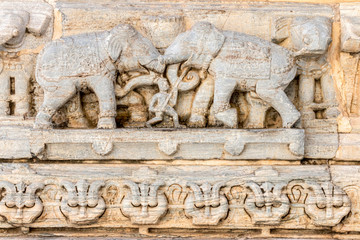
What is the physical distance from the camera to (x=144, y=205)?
408cm

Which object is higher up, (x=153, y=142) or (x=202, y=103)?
(x=202, y=103)

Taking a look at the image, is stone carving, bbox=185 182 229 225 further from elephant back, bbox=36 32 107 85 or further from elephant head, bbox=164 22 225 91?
elephant back, bbox=36 32 107 85

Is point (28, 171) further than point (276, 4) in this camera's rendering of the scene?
No

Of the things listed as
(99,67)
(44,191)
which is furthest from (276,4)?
(44,191)

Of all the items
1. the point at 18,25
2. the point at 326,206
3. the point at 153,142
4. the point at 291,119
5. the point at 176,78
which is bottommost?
the point at 326,206

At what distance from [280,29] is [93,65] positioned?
1428 millimetres

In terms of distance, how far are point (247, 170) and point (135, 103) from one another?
97 centimetres

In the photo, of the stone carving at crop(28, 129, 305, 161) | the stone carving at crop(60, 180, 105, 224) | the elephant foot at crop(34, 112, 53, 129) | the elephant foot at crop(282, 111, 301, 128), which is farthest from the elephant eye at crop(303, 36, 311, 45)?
the elephant foot at crop(34, 112, 53, 129)

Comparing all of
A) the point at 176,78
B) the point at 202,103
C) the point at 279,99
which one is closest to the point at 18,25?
the point at 176,78

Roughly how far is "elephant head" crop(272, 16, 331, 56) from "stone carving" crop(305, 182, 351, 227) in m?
1.00

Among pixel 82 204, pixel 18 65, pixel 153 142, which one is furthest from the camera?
pixel 18 65

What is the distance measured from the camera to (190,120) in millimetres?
4316

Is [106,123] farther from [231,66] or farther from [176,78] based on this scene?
[231,66]

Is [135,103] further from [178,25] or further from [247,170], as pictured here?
[247,170]
